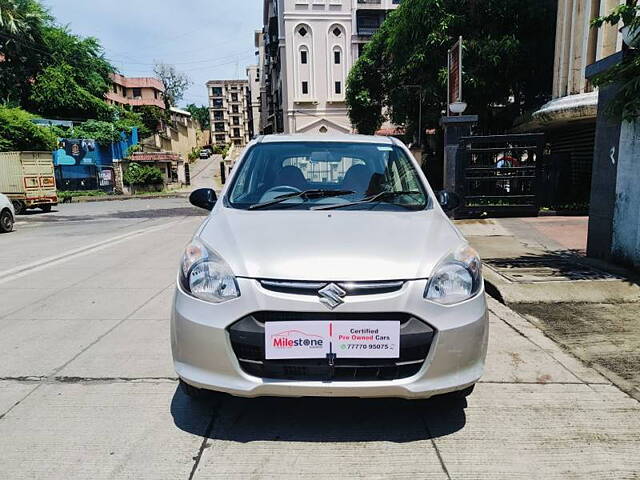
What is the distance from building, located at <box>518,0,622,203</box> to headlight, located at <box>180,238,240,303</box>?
1160cm

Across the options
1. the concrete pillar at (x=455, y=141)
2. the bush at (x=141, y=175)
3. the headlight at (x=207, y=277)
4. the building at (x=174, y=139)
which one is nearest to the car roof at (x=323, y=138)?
the headlight at (x=207, y=277)

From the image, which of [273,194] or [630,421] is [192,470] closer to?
[273,194]

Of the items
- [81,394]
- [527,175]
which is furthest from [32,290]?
[527,175]

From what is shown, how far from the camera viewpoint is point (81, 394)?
10.1 ft

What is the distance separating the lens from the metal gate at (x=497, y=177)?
11273 mm

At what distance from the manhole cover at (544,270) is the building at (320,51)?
4066cm

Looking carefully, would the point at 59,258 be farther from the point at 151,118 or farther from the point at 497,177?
the point at 151,118

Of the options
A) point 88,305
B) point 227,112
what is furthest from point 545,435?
point 227,112

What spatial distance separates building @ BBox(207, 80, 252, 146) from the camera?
11275 centimetres

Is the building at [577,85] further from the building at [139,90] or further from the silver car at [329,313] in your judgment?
the building at [139,90]

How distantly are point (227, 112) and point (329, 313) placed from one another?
116931mm

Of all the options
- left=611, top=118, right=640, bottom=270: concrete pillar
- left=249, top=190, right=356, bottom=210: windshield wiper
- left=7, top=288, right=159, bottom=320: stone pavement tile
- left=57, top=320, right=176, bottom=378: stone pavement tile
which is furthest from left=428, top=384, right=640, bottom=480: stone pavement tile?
left=7, top=288, right=159, bottom=320: stone pavement tile

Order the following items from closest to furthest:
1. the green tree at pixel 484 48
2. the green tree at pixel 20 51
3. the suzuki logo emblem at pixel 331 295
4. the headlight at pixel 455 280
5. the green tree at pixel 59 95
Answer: the suzuki logo emblem at pixel 331 295 < the headlight at pixel 455 280 < the green tree at pixel 484 48 < the green tree at pixel 20 51 < the green tree at pixel 59 95

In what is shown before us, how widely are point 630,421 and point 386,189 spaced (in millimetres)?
2074
